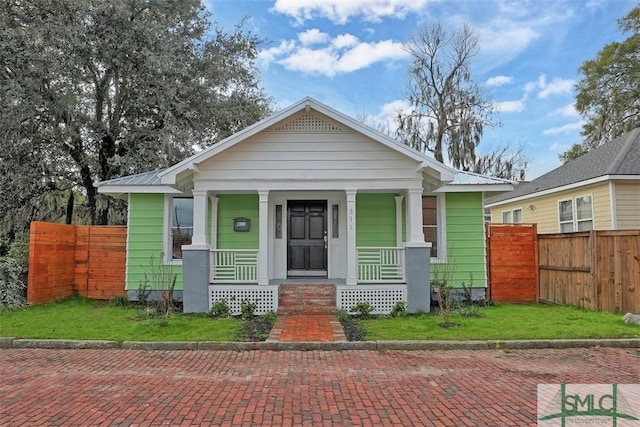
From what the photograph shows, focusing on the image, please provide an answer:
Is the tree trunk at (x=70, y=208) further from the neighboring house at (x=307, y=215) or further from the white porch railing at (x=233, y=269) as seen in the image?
the white porch railing at (x=233, y=269)

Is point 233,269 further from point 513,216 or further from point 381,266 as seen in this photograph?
point 513,216

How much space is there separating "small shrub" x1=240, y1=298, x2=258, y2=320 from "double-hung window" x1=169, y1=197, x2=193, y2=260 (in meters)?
2.87

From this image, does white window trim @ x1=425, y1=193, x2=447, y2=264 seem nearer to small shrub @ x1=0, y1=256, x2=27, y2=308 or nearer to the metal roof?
the metal roof

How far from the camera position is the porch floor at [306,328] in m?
7.05

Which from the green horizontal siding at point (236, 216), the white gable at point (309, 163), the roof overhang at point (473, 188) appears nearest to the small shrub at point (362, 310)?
the white gable at point (309, 163)

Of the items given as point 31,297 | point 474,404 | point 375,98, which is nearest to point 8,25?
point 31,297

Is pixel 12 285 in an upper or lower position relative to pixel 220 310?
upper

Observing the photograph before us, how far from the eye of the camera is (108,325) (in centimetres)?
795

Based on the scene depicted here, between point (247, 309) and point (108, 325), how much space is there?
2678 mm

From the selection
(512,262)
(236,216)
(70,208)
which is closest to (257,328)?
(236,216)

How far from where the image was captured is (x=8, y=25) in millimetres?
12328

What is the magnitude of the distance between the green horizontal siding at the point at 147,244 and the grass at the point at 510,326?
5.45m

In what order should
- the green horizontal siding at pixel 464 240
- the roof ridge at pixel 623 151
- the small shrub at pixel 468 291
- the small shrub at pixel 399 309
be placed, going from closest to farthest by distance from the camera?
the small shrub at pixel 399 309
the small shrub at pixel 468 291
the green horizontal siding at pixel 464 240
the roof ridge at pixel 623 151

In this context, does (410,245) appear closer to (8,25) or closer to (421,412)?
(421,412)
